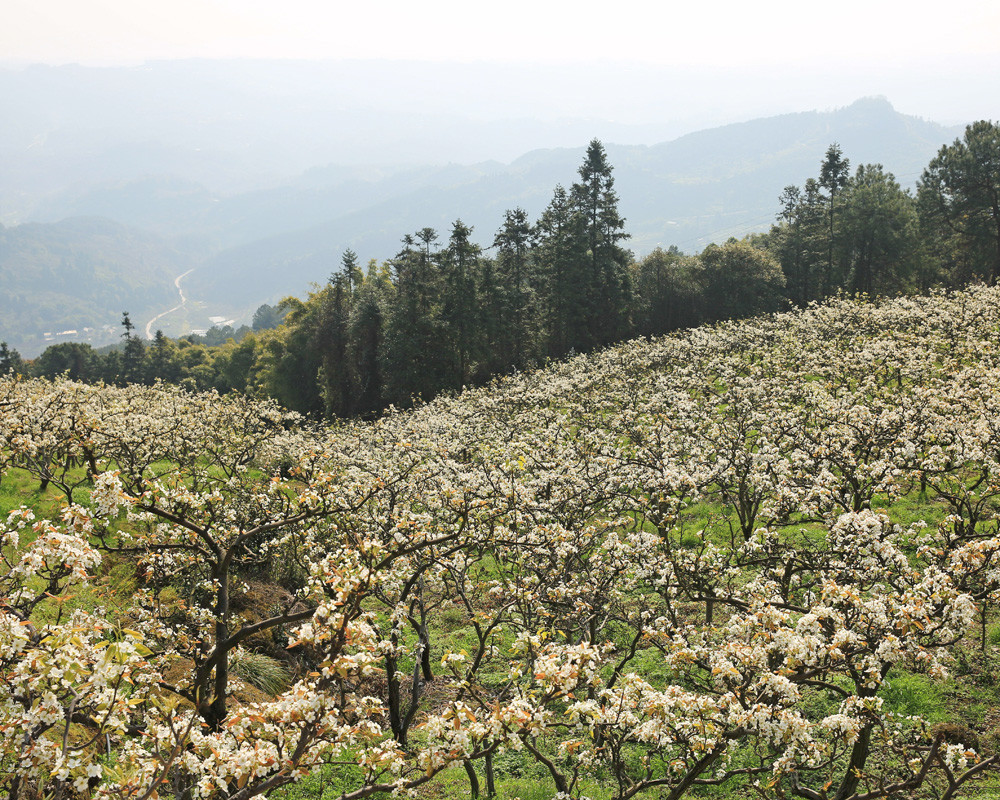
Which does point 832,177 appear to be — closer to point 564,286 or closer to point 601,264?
point 601,264

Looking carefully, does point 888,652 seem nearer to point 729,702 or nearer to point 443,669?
point 729,702

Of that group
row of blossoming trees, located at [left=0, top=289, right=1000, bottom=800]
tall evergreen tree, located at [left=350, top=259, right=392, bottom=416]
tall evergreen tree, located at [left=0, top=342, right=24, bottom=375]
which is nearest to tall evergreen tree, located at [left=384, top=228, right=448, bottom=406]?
tall evergreen tree, located at [left=350, top=259, right=392, bottom=416]

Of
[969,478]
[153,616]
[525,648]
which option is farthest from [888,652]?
[969,478]

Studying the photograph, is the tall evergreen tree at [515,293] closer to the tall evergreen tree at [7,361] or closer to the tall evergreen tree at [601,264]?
the tall evergreen tree at [601,264]

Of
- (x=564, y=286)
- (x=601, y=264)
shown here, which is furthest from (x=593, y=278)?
(x=564, y=286)

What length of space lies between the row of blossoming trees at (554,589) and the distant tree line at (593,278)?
3338 cm

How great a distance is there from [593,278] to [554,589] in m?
58.2

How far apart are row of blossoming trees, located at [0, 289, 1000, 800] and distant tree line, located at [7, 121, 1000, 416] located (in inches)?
1314

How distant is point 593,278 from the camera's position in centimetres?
6556

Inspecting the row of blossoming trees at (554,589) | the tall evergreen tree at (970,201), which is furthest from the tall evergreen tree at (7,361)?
the tall evergreen tree at (970,201)

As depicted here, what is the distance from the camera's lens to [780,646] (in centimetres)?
633

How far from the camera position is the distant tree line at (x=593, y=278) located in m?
59.7

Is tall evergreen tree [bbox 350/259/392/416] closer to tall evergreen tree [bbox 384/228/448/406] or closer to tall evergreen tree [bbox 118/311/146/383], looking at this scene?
tall evergreen tree [bbox 384/228/448/406]

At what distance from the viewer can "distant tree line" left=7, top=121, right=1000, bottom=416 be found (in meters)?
59.7
